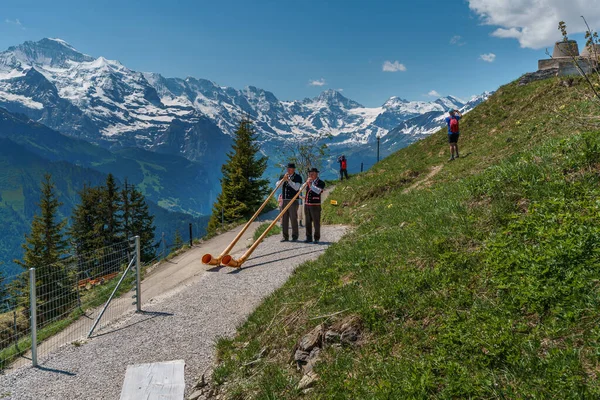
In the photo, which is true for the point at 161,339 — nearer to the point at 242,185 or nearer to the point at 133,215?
the point at 242,185

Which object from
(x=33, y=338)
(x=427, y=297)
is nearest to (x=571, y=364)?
(x=427, y=297)

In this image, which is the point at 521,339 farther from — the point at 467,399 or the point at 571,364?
the point at 467,399

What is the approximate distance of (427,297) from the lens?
5289 millimetres

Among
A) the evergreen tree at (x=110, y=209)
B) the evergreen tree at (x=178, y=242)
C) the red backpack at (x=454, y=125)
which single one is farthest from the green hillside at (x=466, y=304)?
the evergreen tree at (x=110, y=209)

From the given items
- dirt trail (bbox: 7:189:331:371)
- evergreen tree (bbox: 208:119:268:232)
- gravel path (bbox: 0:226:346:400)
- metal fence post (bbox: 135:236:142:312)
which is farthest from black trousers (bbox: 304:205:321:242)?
evergreen tree (bbox: 208:119:268:232)

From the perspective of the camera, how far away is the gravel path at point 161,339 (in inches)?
271

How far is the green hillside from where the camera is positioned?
3.78 m

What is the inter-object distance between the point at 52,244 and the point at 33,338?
1834 inches

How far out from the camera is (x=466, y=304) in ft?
16.0

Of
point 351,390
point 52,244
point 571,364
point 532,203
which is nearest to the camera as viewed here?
point 571,364

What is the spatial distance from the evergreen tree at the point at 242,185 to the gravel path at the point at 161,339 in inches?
975

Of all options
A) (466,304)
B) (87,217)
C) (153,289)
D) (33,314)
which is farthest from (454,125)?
(87,217)

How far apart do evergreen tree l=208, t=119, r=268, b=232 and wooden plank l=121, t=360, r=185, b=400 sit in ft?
95.9

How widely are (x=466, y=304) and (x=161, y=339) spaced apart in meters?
6.33
